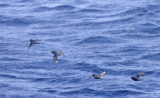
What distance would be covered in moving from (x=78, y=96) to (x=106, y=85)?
8.52ft

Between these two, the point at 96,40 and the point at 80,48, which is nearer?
the point at 80,48

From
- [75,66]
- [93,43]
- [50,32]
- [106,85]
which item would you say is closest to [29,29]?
[50,32]

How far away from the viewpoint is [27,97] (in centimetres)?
4150

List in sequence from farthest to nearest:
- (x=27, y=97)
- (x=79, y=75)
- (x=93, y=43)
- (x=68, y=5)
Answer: (x=68, y=5) → (x=93, y=43) → (x=79, y=75) → (x=27, y=97)

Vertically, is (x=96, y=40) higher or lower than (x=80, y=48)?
higher

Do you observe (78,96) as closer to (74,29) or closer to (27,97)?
(27,97)

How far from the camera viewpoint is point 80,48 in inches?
1982

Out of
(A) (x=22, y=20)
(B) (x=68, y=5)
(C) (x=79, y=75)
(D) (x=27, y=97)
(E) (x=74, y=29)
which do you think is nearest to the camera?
(D) (x=27, y=97)

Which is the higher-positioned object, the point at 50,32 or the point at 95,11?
A: the point at 95,11

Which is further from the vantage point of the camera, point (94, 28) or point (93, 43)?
point (94, 28)

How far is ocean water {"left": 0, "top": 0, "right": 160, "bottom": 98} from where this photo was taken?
1692 inches

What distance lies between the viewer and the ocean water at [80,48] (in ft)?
141

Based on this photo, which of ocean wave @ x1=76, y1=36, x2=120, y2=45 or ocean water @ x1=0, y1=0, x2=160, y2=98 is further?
ocean wave @ x1=76, y1=36, x2=120, y2=45

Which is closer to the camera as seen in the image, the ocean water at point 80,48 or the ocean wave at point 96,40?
the ocean water at point 80,48
